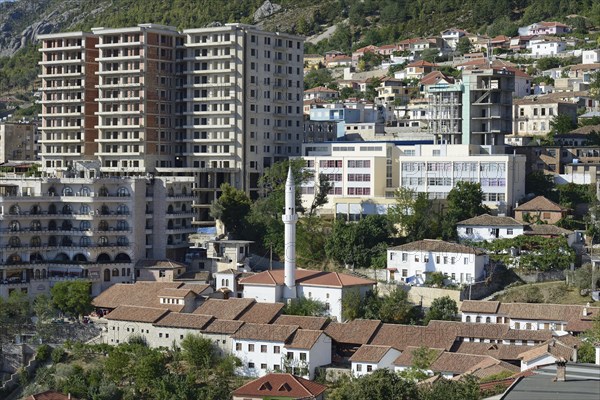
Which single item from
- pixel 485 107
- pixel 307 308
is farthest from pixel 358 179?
pixel 307 308

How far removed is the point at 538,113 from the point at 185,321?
44.3 metres

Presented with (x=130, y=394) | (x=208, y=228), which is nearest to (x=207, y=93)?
(x=208, y=228)

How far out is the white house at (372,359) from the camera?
5756cm

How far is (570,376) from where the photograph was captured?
1519 inches

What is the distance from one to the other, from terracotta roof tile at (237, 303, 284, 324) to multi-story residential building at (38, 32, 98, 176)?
29.6 metres

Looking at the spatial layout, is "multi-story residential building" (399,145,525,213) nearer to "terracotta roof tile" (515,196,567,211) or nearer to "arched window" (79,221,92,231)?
"terracotta roof tile" (515,196,567,211)

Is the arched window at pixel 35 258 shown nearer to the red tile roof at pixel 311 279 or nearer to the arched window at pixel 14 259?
the arched window at pixel 14 259

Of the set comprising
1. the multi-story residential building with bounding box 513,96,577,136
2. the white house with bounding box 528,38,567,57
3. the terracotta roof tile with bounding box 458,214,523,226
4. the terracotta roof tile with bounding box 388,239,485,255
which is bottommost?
the terracotta roof tile with bounding box 388,239,485,255

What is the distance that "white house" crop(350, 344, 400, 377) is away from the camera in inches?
2266

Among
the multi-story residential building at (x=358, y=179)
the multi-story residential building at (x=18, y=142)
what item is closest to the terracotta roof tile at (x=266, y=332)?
the multi-story residential building at (x=358, y=179)

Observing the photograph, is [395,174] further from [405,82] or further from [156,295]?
[405,82]

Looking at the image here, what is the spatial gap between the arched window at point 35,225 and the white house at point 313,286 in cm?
1315

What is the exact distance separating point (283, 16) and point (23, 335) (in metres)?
102

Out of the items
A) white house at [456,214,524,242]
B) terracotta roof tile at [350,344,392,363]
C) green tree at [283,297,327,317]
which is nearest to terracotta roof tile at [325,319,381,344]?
terracotta roof tile at [350,344,392,363]
